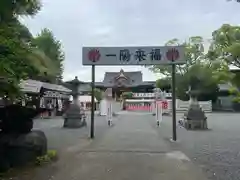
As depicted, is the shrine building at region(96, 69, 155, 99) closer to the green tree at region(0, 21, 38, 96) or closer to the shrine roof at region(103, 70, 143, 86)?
the shrine roof at region(103, 70, 143, 86)

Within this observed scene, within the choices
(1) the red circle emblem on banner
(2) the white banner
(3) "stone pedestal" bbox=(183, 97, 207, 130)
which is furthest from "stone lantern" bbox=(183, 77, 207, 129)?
(1) the red circle emblem on banner

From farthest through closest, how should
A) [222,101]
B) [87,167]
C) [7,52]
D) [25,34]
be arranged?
[222,101]
[25,34]
[87,167]
[7,52]

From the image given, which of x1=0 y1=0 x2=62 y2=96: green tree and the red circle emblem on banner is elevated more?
the red circle emblem on banner

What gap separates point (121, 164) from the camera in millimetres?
7723

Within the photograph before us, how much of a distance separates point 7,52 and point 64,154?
4.06 m

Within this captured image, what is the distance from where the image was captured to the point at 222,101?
40875mm

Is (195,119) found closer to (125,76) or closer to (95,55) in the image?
(95,55)

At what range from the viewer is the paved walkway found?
657cm

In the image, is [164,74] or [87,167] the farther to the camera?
[164,74]

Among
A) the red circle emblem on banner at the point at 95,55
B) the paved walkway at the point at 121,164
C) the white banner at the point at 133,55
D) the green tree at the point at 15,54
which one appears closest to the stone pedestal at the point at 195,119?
the white banner at the point at 133,55

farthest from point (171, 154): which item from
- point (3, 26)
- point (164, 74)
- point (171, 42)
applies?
point (164, 74)

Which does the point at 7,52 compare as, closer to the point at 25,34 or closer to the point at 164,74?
the point at 25,34

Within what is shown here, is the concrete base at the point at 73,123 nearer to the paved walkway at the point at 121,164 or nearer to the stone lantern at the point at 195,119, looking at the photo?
the stone lantern at the point at 195,119

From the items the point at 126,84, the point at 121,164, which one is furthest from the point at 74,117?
the point at 126,84
